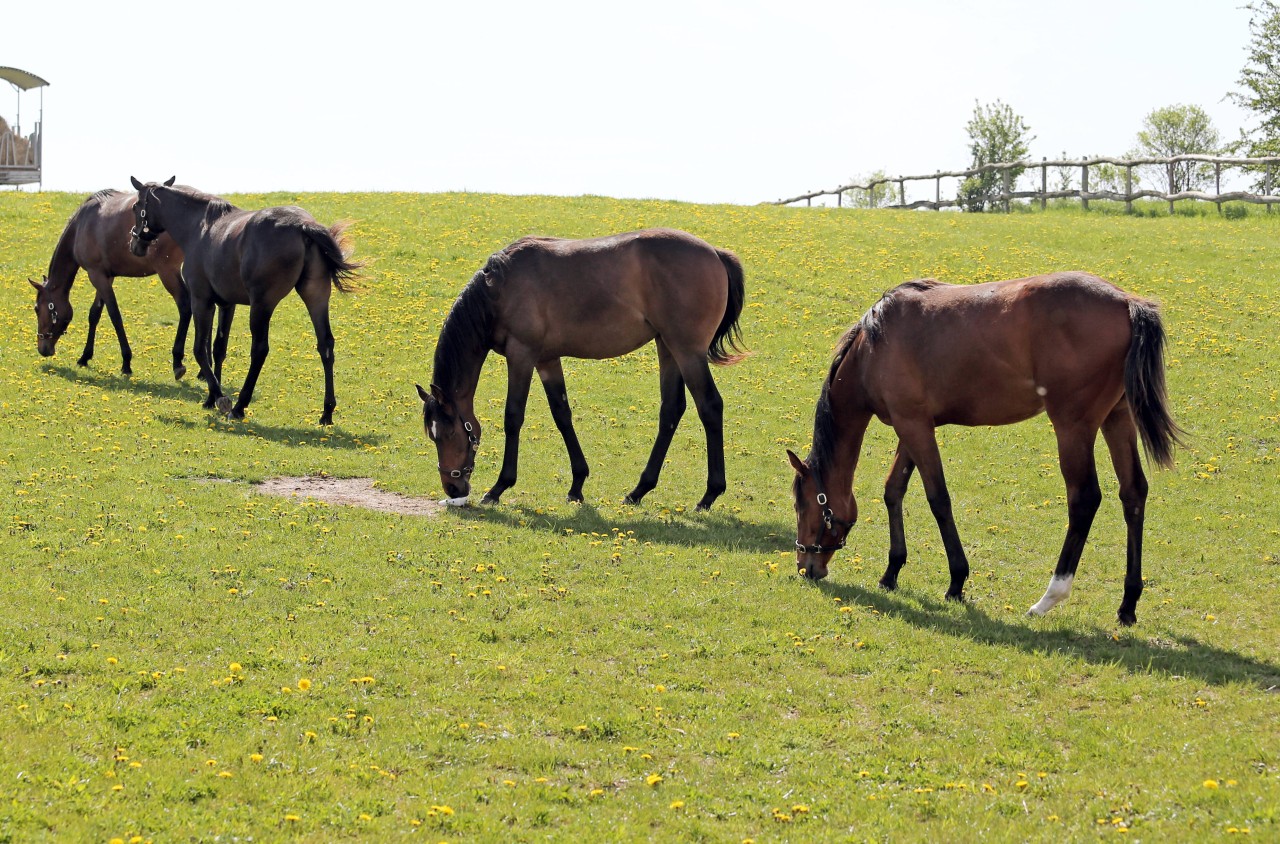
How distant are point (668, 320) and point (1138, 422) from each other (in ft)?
18.5

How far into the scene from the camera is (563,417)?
533 inches

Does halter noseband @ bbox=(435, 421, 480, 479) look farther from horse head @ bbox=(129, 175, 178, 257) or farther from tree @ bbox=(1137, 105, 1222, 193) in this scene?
tree @ bbox=(1137, 105, 1222, 193)

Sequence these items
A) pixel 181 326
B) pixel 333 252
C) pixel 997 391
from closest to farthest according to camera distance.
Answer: pixel 997 391
pixel 333 252
pixel 181 326

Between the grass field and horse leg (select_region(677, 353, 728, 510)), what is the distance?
1.03 feet

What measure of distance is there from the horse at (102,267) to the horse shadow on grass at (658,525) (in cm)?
928

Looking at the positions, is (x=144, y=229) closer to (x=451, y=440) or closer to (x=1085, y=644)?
(x=451, y=440)

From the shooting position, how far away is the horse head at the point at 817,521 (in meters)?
9.99

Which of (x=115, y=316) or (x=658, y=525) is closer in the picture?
(x=658, y=525)

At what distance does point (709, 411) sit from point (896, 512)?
11.2 feet

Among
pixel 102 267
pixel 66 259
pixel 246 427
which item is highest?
pixel 66 259

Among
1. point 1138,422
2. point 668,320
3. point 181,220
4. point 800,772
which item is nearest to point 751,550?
point 668,320

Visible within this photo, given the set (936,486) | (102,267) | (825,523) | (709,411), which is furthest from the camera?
(102,267)

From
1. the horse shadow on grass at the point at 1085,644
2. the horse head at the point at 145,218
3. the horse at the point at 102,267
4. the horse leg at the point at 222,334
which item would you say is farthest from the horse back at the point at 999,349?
the horse at the point at 102,267

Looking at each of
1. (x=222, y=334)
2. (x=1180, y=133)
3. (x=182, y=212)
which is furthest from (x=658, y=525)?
(x=1180, y=133)
